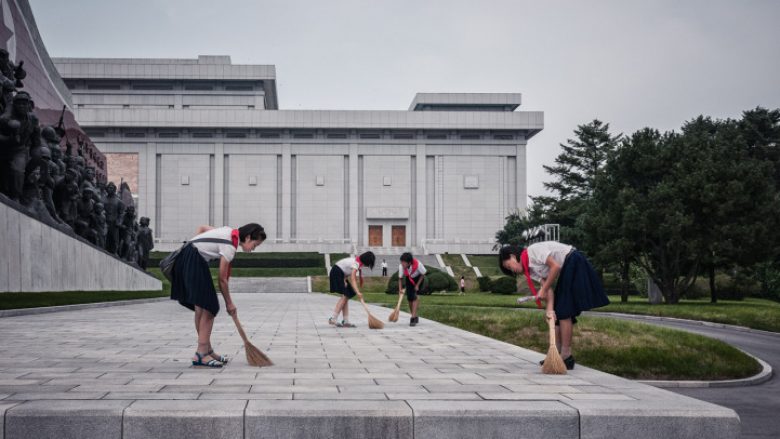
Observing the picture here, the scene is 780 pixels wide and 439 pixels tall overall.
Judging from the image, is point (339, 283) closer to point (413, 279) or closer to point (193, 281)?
point (413, 279)

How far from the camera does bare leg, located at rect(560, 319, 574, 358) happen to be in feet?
23.8

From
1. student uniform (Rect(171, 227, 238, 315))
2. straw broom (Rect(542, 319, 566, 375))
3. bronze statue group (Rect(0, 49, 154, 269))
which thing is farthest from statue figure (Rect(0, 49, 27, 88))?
straw broom (Rect(542, 319, 566, 375))

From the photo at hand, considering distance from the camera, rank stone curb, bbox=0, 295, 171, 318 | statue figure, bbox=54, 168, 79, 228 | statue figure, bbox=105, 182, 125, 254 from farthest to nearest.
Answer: statue figure, bbox=105, 182, 125, 254 → statue figure, bbox=54, 168, 79, 228 → stone curb, bbox=0, 295, 171, 318

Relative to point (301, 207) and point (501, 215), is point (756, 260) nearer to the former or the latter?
point (501, 215)

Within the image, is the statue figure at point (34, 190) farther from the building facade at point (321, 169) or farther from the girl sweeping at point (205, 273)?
the building facade at point (321, 169)

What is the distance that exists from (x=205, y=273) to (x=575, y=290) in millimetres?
3679

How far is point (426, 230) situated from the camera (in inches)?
2980

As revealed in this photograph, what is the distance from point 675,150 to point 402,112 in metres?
45.8

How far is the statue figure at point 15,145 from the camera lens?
19.1 metres

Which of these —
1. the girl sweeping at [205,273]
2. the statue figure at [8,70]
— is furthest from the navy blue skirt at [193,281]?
the statue figure at [8,70]

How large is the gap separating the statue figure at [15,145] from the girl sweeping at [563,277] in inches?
640

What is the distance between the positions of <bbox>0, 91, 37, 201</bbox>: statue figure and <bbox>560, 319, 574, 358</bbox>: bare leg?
16.7m

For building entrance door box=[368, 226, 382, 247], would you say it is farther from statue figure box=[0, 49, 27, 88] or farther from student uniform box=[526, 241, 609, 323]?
student uniform box=[526, 241, 609, 323]

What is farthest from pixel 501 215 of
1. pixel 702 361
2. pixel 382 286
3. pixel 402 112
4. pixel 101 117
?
pixel 702 361
